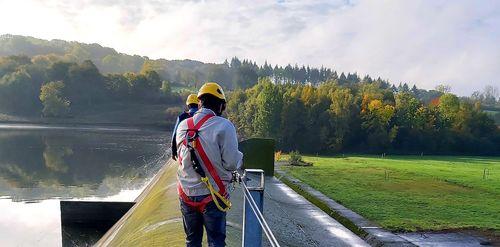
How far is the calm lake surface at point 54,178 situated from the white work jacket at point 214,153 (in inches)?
611

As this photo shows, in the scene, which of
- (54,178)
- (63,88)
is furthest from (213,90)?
(63,88)

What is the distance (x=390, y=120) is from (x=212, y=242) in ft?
265

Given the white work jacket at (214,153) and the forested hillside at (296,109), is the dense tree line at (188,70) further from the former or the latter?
the white work jacket at (214,153)

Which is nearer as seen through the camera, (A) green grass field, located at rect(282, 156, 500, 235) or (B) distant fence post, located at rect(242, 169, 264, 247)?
(B) distant fence post, located at rect(242, 169, 264, 247)

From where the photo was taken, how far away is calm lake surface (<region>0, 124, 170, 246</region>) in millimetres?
19969

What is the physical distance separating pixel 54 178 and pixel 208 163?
32017 millimetres

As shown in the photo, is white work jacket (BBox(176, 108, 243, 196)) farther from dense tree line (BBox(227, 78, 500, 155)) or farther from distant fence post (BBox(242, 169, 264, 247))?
dense tree line (BBox(227, 78, 500, 155))

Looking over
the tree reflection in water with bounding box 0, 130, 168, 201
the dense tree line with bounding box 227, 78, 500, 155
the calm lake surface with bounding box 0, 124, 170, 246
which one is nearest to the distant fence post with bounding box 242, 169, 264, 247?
the calm lake surface with bounding box 0, 124, 170, 246

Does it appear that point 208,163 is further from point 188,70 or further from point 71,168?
point 188,70

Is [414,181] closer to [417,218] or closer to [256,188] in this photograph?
[417,218]

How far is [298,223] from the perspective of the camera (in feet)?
40.9

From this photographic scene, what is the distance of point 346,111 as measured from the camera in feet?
256

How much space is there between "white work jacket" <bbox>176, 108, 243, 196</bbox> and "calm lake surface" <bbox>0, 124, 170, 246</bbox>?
15527 mm

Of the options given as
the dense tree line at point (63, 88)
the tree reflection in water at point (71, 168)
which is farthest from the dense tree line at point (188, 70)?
the tree reflection in water at point (71, 168)
